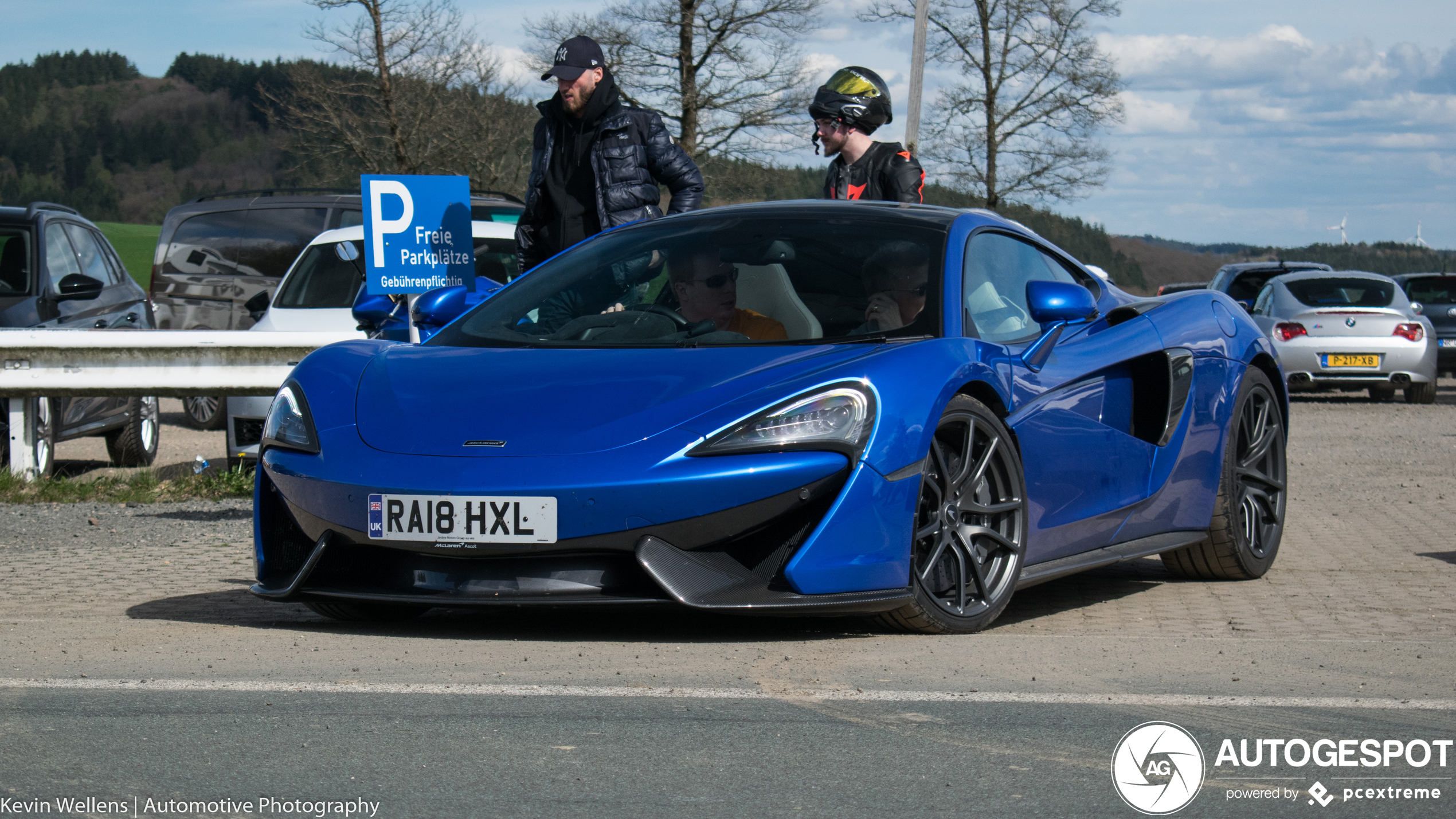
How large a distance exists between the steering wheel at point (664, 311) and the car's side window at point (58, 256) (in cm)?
713

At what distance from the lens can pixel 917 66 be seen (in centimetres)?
2062

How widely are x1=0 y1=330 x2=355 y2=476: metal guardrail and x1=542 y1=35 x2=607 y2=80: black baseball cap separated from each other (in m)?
3.32

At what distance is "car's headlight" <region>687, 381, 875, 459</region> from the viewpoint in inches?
169

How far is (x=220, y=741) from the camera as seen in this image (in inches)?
135

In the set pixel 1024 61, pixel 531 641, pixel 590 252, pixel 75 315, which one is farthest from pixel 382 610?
pixel 1024 61

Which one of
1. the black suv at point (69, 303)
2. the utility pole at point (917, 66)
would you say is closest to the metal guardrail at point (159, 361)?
the black suv at point (69, 303)

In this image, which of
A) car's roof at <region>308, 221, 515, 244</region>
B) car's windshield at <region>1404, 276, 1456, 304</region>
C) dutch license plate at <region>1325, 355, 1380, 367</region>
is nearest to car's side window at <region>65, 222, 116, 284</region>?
car's roof at <region>308, 221, 515, 244</region>

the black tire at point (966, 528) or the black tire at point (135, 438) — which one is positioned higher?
the black tire at point (966, 528)

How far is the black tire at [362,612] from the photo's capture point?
499 centimetres

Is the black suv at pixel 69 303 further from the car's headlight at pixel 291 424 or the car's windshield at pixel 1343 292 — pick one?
the car's windshield at pixel 1343 292

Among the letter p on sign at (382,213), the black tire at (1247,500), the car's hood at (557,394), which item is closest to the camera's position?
the car's hood at (557,394)

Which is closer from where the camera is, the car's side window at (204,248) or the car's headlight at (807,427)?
the car's headlight at (807,427)

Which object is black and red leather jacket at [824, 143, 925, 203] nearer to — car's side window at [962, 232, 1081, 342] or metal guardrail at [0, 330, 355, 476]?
car's side window at [962, 232, 1081, 342]

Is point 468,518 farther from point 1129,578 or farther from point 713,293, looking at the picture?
point 1129,578
